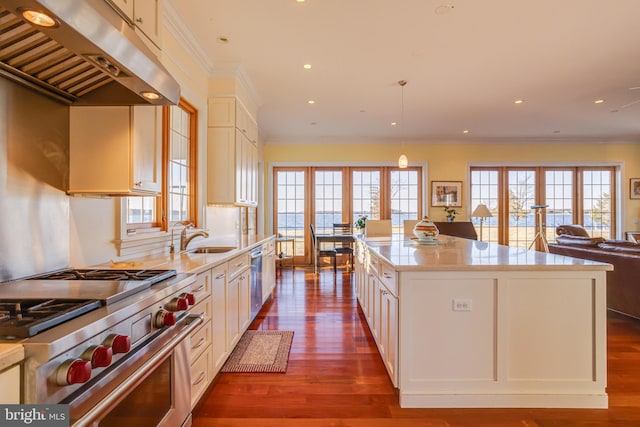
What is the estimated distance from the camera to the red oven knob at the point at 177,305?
139 centimetres

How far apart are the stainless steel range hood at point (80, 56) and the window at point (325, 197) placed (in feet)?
18.6

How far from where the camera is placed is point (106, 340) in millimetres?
998

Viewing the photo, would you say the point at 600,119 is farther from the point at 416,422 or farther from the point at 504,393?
the point at 416,422

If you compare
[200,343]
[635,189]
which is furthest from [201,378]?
[635,189]

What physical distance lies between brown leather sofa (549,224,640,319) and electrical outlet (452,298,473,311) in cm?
223

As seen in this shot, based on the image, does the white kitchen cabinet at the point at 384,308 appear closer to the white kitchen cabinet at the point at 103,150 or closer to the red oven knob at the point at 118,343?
the red oven knob at the point at 118,343

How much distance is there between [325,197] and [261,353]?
16.1 feet

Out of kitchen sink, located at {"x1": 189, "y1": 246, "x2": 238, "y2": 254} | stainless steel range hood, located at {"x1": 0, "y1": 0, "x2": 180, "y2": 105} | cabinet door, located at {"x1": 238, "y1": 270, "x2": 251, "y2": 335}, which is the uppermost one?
stainless steel range hood, located at {"x1": 0, "y1": 0, "x2": 180, "y2": 105}

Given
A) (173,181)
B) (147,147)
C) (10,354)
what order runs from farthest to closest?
(173,181), (147,147), (10,354)

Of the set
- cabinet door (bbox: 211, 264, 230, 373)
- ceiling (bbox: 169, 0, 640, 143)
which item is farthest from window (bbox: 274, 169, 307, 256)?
cabinet door (bbox: 211, 264, 230, 373)

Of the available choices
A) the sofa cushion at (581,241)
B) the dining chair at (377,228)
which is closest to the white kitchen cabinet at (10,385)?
the dining chair at (377,228)

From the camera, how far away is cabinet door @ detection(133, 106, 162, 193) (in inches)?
65.6

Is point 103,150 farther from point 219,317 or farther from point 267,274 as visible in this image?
point 267,274

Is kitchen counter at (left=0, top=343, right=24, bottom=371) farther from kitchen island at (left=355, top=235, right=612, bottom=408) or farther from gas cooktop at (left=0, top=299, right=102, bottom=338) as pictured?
kitchen island at (left=355, top=235, right=612, bottom=408)
